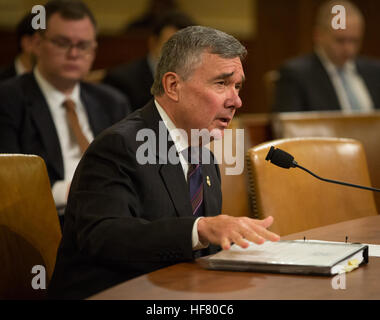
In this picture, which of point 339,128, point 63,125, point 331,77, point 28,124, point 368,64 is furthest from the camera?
point 368,64

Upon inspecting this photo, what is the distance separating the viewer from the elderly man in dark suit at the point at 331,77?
194 inches

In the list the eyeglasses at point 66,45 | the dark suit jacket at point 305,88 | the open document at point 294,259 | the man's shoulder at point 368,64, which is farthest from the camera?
the man's shoulder at point 368,64

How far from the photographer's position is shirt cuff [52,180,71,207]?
9.77 ft

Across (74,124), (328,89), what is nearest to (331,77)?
(328,89)

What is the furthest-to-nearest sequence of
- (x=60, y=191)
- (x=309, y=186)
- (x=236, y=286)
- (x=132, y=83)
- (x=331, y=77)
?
(x=331, y=77) < (x=132, y=83) < (x=60, y=191) < (x=309, y=186) < (x=236, y=286)

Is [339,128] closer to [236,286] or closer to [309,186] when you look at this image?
[309,186]

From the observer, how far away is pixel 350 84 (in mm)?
5051

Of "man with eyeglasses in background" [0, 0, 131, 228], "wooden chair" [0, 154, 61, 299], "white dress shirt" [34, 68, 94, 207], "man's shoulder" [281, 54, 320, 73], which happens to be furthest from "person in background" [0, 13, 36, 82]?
"wooden chair" [0, 154, 61, 299]

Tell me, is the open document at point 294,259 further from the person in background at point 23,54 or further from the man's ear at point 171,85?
the person in background at point 23,54

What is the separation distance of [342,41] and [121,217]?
3.73 m

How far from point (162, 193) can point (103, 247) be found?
0.29 metres

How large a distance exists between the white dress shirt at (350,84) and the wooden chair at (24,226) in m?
3.42

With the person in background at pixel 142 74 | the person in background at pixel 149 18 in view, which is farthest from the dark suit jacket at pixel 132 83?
the person in background at pixel 149 18

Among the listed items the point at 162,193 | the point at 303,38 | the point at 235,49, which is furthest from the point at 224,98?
the point at 303,38
